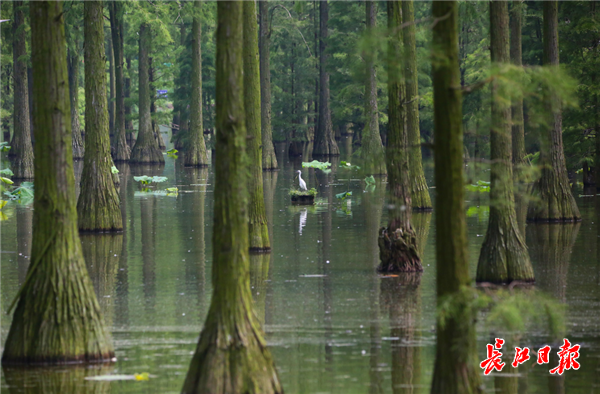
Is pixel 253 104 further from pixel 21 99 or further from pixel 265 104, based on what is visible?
pixel 265 104

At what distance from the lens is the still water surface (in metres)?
7.48

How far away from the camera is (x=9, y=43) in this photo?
49.2 metres

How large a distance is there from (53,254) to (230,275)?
7.05ft

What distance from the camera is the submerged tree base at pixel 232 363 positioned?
6.23 m

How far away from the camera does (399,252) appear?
13.0m

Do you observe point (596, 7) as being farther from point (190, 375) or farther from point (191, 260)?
point (190, 375)

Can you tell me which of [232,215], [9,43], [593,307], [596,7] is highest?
[9,43]

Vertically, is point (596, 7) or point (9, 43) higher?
point (9, 43)

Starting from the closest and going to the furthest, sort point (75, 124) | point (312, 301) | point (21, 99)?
point (312, 301)
point (21, 99)
point (75, 124)


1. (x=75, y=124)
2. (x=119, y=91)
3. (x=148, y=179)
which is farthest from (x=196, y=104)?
(x=148, y=179)

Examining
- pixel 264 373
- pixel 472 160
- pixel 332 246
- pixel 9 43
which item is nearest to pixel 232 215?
pixel 264 373

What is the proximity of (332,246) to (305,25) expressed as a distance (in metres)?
53.4

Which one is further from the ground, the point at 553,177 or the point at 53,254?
→ the point at 553,177

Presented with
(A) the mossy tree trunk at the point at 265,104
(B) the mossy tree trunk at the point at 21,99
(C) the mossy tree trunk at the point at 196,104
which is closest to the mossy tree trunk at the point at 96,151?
(B) the mossy tree trunk at the point at 21,99
